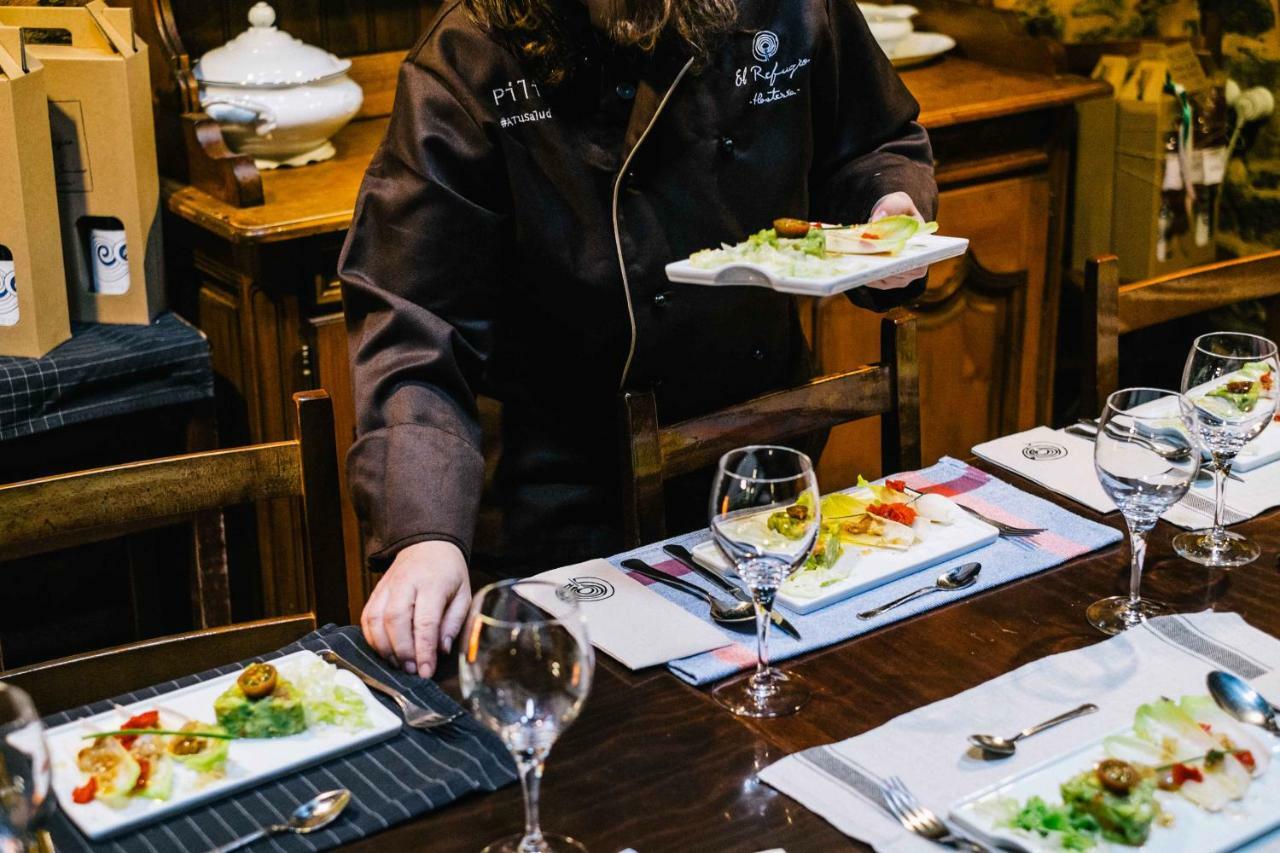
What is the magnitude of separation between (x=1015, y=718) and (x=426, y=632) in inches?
18.8

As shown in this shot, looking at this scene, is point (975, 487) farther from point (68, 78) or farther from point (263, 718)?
point (68, 78)

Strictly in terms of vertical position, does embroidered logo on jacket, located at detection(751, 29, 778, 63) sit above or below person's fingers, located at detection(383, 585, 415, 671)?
above

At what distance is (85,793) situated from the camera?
3.48 ft

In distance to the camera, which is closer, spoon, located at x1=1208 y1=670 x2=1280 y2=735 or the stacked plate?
spoon, located at x1=1208 y1=670 x2=1280 y2=735

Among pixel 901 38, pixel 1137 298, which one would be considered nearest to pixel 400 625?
pixel 1137 298

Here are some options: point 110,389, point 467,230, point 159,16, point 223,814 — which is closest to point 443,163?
point 467,230

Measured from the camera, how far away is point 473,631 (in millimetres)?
981

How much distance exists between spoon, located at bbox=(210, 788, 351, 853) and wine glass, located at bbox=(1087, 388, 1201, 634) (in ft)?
2.20

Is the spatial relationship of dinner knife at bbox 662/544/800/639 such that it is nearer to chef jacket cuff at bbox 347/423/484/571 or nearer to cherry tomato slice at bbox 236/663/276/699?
chef jacket cuff at bbox 347/423/484/571

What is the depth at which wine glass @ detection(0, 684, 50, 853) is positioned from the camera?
913 millimetres

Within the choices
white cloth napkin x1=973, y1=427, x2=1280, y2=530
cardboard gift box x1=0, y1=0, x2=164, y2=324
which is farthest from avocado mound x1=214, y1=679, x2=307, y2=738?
cardboard gift box x1=0, y1=0, x2=164, y2=324

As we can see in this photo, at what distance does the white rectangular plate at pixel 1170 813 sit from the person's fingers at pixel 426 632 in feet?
1.49

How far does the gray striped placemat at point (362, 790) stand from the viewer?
1.04 metres

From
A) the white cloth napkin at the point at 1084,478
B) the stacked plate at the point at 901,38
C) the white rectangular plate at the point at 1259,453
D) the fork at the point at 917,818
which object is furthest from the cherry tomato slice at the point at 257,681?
the stacked plate at the point at 901,38
